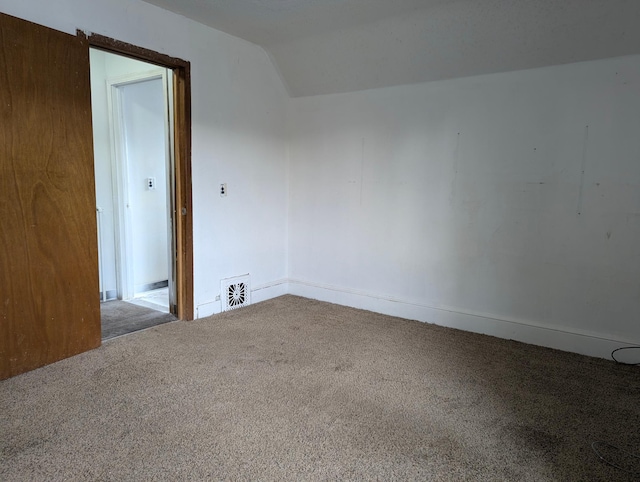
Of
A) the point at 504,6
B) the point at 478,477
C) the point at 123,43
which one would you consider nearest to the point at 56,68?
the point at 123,43

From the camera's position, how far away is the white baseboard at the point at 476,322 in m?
2.89

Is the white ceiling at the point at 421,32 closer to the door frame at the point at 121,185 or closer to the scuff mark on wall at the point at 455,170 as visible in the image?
the scuff mark on wall at the point at 455,170

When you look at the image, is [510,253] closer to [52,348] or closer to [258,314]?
[258,314]

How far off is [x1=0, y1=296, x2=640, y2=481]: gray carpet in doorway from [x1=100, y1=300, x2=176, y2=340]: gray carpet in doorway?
245 millimetres

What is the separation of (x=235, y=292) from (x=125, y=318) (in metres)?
0.99

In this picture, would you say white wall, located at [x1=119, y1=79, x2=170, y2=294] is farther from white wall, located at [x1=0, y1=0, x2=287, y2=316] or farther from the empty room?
white wall, located at [x1=0, y1=0, x2=287, y2=316]

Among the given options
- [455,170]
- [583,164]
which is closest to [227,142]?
[455,170]

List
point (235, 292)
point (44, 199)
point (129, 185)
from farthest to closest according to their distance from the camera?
point (129, 185) → point (235, 292) → point (44, 199)

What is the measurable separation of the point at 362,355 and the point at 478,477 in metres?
1.25

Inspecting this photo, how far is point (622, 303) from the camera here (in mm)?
2779

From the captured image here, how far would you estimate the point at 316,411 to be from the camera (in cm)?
213

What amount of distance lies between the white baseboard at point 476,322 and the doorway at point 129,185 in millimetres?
1582

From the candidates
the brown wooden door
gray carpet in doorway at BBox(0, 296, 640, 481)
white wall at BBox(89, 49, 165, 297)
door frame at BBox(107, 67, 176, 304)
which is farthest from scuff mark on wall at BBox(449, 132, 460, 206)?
white wall at BBox(89, 49, 165, 297)

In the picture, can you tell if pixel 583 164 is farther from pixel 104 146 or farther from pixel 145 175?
pixel 104 146
